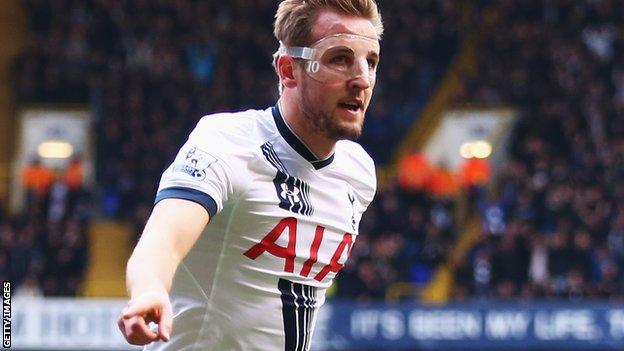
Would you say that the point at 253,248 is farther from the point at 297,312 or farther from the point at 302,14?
the point at 302,14

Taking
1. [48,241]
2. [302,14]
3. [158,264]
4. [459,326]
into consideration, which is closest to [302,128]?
[302,14]

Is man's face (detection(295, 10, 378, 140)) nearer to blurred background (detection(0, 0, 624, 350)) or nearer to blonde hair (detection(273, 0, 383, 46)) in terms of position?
blonde hair (detection(273, 0, 383, 46))

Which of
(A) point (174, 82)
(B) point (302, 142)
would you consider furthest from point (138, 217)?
(B) point (302, 142)

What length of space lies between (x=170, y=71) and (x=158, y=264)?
17.3 m

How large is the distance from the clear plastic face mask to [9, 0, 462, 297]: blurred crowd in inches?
536

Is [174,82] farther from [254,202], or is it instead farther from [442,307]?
[254,202]

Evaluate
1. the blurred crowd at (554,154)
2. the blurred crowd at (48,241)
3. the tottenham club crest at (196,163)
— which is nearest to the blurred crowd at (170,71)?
the blurred crowd at (48,241)

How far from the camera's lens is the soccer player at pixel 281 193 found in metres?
3.99

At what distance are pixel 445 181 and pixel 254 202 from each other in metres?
15.2

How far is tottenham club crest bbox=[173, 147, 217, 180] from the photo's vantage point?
373 cm

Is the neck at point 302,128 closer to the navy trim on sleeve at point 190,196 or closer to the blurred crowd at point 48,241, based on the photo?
the navy trim on sleeve at point 190,196

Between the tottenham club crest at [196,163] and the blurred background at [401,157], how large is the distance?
12.1 m

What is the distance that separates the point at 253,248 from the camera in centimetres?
401

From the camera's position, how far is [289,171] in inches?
163
